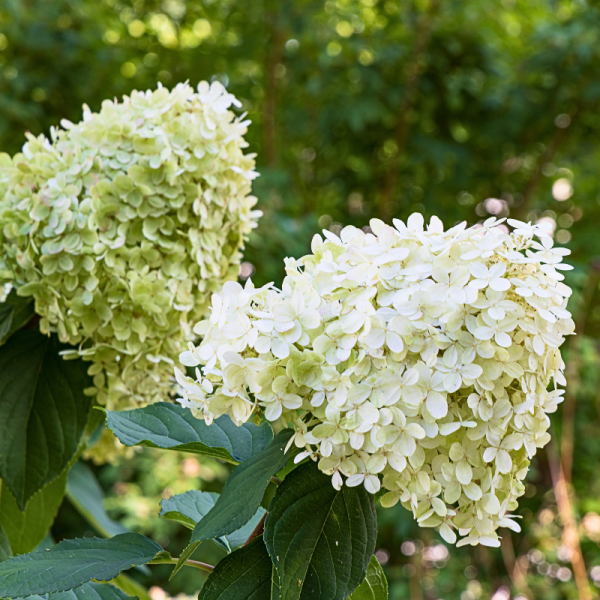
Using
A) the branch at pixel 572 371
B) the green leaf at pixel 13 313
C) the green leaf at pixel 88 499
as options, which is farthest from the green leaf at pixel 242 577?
the branch at pixel 572 371

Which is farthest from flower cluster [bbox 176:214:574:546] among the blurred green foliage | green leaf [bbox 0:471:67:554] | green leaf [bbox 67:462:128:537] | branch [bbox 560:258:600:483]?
branch [bbox 560:258:600:483]

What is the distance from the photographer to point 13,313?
761mm

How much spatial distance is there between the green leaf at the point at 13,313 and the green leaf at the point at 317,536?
42cm

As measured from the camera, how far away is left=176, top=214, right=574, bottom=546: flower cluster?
44cm

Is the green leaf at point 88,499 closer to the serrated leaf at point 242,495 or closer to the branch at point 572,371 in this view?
the serrated leaf at point 242,495

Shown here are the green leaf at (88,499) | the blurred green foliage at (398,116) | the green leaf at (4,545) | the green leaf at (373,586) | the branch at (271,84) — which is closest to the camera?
the green leaf at (373,586)

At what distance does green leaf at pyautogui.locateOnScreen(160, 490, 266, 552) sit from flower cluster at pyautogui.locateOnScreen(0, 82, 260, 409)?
0.46 ft

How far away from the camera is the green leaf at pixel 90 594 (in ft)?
1.94

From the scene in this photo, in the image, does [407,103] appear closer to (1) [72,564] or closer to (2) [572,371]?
(2) [572,371]

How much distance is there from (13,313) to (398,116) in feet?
7.07

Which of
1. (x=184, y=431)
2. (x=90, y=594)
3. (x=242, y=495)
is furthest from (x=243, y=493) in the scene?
(x=90, y=594)

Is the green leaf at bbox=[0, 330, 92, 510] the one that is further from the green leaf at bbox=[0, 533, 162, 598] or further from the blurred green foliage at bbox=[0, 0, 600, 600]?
the blurred green foliage at bbox=[0, 0, 600, 600]

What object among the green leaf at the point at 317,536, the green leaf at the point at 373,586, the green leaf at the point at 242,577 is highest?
the green leaf at the point at 317,536

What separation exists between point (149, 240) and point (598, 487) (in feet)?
9.02
